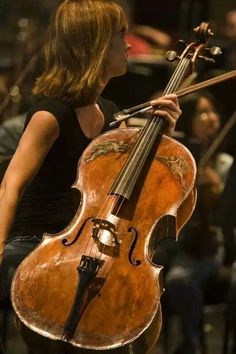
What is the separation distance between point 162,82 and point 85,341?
213 cm

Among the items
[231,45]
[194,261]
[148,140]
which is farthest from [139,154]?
[231,45]

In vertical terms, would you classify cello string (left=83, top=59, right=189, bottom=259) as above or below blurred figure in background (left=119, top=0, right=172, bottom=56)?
above

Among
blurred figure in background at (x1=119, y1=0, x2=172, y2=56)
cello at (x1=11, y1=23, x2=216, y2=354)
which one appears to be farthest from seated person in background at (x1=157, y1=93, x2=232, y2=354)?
blurred figure in background at (x1=119, y1=0, x2=172, y2=56)

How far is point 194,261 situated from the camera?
3023 millimetres

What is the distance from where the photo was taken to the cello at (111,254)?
78.9 inches

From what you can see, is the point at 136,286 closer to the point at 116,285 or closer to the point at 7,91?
the point at 116,285

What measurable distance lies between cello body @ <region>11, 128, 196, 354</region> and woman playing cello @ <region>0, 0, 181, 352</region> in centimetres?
14

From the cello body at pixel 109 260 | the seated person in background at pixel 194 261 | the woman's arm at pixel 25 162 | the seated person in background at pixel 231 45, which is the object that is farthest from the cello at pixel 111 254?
the seated person in background at pixel 231 45

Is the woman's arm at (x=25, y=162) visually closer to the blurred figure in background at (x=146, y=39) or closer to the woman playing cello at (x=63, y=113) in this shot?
the woman playing cello at (x=63, y=113)

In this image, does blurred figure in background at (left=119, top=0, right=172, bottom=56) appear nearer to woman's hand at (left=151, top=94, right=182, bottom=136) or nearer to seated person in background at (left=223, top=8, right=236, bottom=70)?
seated person in background at (left=223, top=8, right=236, bottom=70)

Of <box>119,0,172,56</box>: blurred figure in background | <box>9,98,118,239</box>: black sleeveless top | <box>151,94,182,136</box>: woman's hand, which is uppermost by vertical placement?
<box>151,94,182,136</box>: woman's hand

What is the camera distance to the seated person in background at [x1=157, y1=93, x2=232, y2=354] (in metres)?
2.95

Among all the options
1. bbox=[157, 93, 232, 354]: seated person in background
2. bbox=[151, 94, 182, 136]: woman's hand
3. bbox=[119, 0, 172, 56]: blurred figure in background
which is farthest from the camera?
bbox=[119, 0, 172, 56]: blurred figure in background

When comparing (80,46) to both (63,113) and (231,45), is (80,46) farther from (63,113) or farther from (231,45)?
(231,45)
